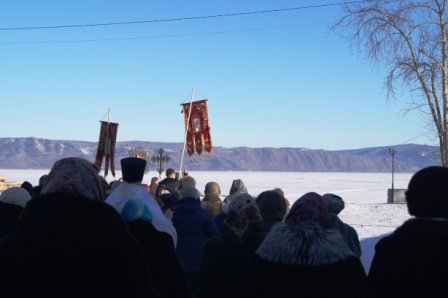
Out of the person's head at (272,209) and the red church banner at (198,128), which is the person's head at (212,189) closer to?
the person's head at (272,209)

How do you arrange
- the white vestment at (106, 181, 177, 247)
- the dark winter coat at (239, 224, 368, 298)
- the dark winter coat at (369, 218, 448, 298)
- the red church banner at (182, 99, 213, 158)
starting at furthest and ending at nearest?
the red church banner at (182, 99, 213, 158), the white vestment at (106, 181, 177, 247), the dark winter coat at (369, 218, 448, 298), the dark winter coat at (239, 224, 368, 298)

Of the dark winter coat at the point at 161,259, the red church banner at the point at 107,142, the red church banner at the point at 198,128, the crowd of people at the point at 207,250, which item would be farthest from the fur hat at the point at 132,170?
the red church banner at the point at 107,142

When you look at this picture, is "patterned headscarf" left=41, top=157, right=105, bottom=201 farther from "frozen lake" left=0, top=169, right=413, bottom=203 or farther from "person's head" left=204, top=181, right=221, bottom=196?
"frozen lake" left=0, top=169, right=413, bottom=203

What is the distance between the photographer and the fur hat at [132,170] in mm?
4176

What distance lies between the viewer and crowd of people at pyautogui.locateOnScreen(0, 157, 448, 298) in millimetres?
2463

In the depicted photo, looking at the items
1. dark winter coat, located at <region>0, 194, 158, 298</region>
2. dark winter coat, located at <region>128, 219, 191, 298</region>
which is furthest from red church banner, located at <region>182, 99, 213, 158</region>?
dark winter coat, located at <region>0, 194, 158, 298</region>

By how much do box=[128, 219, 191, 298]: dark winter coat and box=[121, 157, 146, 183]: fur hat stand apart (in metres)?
0.86

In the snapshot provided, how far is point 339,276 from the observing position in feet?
9.24

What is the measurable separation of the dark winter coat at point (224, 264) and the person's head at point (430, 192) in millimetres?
1200

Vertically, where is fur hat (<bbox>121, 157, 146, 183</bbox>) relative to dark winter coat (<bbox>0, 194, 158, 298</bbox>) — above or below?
above

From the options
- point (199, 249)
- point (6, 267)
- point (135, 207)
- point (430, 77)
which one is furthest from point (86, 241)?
point (430, 77)

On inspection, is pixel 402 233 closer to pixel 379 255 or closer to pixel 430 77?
pixel 379 255

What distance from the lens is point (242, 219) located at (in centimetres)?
385

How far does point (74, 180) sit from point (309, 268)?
3.71 feet
